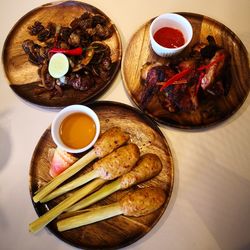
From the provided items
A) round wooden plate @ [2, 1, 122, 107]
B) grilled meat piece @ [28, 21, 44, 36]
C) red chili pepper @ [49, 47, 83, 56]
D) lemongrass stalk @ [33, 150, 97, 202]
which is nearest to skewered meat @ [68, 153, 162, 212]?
lemongrass stalk @ [33, 150, 97, 202]

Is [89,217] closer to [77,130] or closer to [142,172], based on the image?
[142,172]

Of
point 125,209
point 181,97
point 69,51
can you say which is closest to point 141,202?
point 125,209

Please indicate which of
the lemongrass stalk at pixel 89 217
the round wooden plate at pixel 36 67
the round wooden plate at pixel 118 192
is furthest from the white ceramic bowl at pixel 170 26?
the lemongrass stalk at pixel 89 217

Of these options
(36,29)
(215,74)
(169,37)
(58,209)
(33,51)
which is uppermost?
(36,29)

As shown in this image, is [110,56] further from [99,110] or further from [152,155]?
[152,155]

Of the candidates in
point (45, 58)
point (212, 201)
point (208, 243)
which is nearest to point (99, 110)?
point (45, 58)

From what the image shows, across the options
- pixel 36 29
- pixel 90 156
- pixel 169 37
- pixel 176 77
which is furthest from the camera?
pixel 36 29
